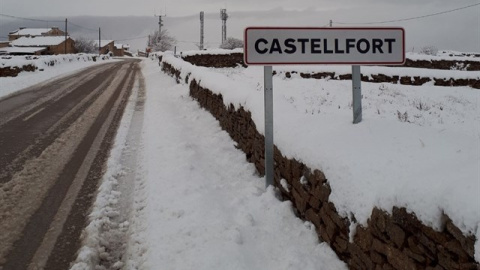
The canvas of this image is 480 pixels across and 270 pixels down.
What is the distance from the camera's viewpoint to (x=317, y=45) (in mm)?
4797

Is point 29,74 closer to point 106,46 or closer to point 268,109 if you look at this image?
point 268,109

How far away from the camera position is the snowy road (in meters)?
3.69

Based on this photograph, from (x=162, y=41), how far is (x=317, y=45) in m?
99.3

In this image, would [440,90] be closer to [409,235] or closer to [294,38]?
[294,38]

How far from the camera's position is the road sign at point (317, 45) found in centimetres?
479

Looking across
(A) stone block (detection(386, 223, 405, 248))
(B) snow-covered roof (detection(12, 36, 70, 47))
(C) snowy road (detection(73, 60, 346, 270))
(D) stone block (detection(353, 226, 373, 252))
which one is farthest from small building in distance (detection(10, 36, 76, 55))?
(A) stone block (detection(386, 223, 405, 248))

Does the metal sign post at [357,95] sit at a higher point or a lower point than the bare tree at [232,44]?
lower

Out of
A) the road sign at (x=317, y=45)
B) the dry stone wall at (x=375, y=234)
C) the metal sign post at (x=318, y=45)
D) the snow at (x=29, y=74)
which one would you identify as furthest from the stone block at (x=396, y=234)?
the snow at (x=29, y=74)

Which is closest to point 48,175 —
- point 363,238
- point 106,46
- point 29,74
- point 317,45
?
point 317,45

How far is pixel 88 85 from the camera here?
1911 cm

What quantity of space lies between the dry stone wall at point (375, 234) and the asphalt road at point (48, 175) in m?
2.37

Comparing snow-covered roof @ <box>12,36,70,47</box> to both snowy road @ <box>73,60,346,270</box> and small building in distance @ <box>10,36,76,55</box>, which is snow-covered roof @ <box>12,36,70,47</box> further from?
snowy road @ <box>73,60,346,270</box>

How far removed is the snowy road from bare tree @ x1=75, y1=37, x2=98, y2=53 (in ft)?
317

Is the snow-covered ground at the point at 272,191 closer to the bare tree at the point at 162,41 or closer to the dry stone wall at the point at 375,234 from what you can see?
the dry stone wall at the point at 375,234
